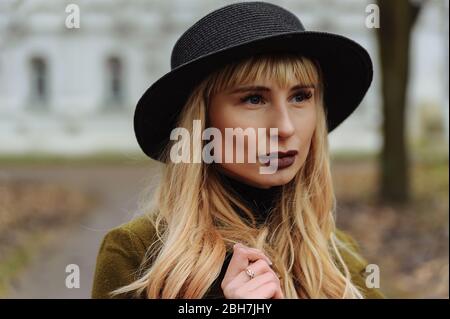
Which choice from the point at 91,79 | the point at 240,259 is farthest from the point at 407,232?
the point at 91,79

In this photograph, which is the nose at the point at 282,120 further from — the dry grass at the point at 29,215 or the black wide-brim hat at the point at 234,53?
Answer: the dry grass at the point at 29,215

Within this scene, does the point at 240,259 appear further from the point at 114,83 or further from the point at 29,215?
the point at 114,83

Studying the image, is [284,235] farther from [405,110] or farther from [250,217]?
[405,110]

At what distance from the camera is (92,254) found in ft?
24.3

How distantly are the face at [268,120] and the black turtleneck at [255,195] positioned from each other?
43 mm

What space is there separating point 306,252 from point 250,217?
0.19 metres

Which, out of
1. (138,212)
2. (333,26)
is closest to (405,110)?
(333,26)

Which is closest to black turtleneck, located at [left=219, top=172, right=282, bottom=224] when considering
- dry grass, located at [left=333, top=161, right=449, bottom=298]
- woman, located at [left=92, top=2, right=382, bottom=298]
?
woman, located at [left=92, top=2, right=382, bottom=298]

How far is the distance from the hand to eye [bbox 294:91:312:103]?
42cm

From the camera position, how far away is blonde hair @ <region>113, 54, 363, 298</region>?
71.6 inches

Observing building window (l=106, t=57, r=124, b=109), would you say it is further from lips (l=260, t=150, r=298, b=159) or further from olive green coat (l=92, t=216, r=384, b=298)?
lips (l=260, t=150, r=298, b=159)

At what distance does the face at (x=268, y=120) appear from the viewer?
1799 mm

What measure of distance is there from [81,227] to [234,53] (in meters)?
7.67

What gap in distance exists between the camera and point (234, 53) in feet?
5.88
